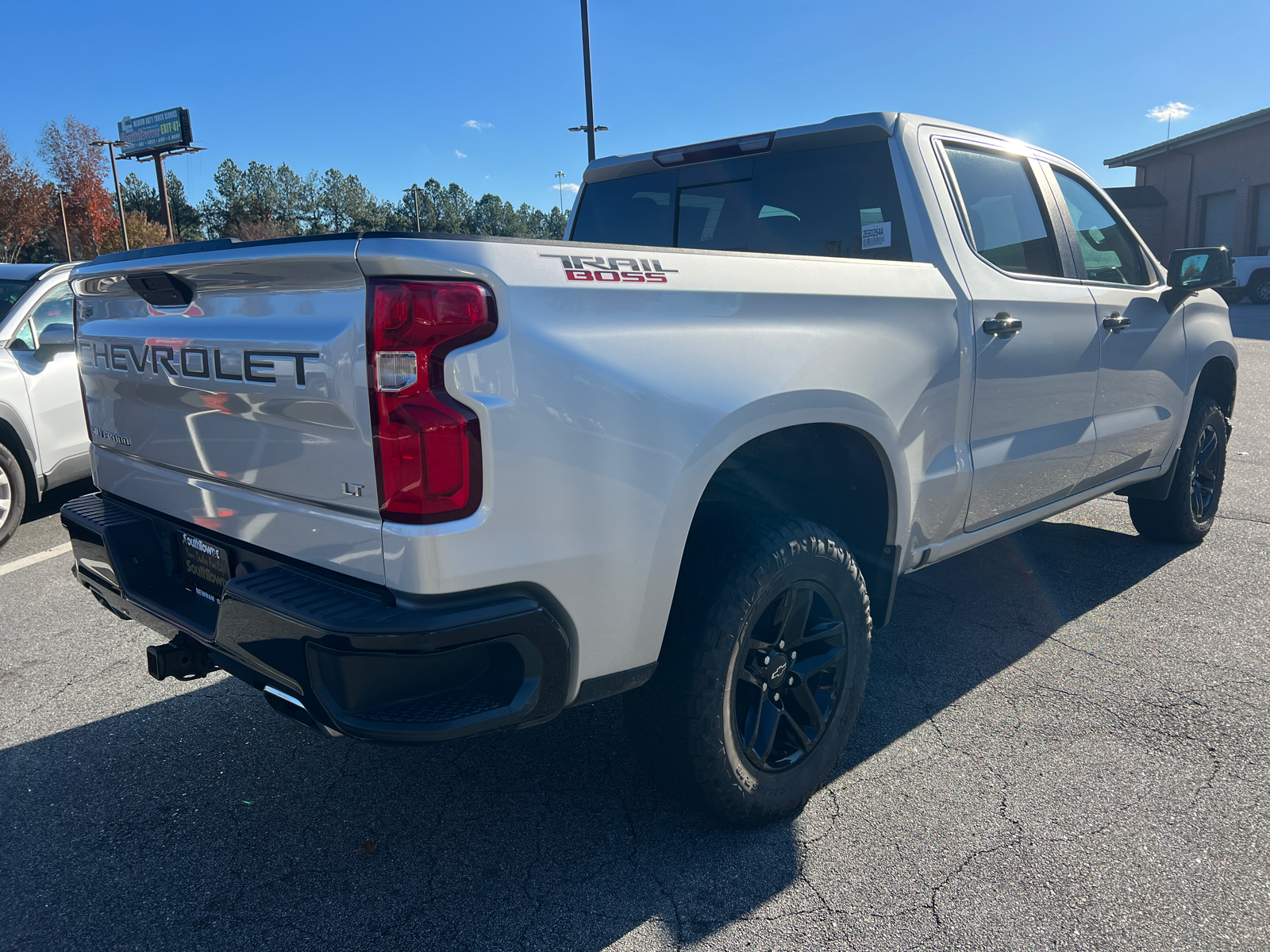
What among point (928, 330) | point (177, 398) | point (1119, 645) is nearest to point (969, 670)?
point (1119, 645)

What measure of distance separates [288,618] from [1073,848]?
6.92 ft

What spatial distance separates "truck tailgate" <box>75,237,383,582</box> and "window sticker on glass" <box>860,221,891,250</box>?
6.41 feet

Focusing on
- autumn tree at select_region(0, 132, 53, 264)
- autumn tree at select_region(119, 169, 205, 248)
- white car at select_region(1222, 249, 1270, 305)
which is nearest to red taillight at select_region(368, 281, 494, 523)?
white car at select_region(1222, 249, 1270, 305)

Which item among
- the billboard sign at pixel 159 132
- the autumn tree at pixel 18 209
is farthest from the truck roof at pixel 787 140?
the billboard sign at pixel 159 132

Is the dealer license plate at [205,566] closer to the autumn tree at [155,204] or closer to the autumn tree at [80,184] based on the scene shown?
the autumn tree at [80,184]

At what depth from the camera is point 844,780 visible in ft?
9.15

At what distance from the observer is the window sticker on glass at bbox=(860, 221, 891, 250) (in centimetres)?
308

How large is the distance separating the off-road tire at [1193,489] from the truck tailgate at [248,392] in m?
4.44

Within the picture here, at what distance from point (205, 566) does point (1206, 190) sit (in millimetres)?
38382

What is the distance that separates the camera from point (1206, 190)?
3222 centimetres

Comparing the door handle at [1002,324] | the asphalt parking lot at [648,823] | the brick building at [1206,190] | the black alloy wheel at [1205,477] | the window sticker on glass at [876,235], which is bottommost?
the asphalt parking lot at [648,823]

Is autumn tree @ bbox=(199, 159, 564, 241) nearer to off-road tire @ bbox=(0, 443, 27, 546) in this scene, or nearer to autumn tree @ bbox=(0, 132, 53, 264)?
autumn tree @ bbox=(0, 132, 53, 264)

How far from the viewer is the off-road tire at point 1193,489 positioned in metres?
4.70

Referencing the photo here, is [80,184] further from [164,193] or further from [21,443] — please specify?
[21,443]
